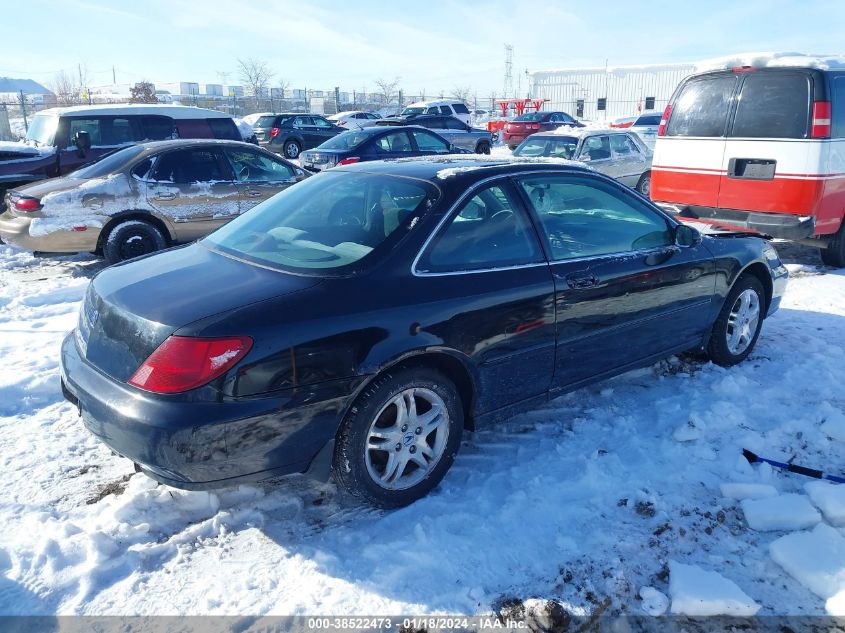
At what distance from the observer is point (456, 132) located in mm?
21984

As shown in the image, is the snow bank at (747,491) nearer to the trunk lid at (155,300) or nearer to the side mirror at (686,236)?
the side mirror at (686,236)

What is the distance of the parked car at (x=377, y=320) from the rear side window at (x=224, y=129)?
7970 mm

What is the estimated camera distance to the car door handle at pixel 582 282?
11.3 feet

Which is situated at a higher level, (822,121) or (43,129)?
(822,121)

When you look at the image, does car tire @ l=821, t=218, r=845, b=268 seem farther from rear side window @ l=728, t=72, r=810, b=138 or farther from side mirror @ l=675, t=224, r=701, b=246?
side mirror @ l=675, t=224, r=701, b=246

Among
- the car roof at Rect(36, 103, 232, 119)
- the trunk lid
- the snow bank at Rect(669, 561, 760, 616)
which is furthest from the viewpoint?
the car roof at Rect(36, 103, 232, 119)

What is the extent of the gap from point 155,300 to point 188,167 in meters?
5.32

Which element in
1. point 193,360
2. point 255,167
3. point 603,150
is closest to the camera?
point 193,360

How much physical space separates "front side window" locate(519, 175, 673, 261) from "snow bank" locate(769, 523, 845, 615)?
1688 millimetres

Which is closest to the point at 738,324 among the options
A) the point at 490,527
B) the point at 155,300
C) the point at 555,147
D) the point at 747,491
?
the point at 747,491

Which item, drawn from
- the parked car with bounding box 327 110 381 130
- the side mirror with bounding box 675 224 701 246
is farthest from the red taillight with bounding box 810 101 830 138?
the parked car with bounding box 327 110 381 130

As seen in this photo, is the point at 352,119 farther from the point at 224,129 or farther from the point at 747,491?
the point at 747,491

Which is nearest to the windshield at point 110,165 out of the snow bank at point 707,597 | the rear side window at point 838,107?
the snow bank at point 707,597

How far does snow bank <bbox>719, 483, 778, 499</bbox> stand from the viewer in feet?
10.3
